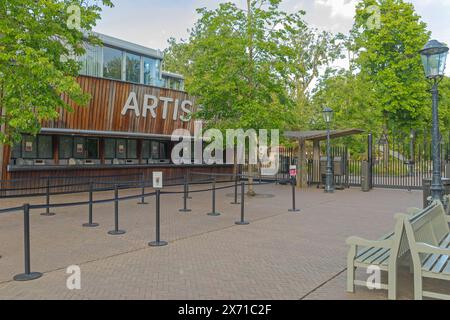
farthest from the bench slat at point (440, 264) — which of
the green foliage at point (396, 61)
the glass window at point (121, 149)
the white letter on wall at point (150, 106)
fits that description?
the green foliage at point (396, 61)

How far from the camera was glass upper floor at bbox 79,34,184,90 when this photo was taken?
1802 cm

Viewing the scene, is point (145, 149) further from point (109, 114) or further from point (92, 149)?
point (109, 114)

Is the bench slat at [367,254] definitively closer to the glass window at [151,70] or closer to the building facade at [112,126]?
the building facade at [112,126]

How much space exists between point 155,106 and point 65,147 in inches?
185

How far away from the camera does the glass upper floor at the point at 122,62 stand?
59.1 ft

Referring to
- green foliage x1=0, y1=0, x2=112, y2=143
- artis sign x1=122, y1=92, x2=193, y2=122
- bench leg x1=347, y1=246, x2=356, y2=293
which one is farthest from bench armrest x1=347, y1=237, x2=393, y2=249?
artis sign x1=122, y1=92, x2=193, y2=122

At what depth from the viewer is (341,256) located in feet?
21.9

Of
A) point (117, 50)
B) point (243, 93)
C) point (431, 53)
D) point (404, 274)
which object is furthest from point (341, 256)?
point (117, 50)

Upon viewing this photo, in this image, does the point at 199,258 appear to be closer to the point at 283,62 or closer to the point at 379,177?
the point at 283,62

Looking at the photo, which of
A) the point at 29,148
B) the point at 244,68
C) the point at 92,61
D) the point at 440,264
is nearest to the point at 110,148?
the point at 29,148

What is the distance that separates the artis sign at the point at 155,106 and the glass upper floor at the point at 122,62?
1.44m

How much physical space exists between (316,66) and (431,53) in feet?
83.3

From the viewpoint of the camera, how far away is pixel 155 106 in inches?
→ 773

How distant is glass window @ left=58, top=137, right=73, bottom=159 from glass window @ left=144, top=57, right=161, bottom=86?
5.18 meters
